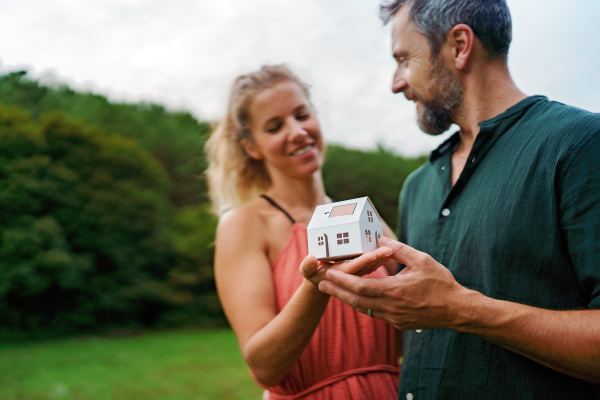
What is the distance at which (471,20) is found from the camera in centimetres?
246

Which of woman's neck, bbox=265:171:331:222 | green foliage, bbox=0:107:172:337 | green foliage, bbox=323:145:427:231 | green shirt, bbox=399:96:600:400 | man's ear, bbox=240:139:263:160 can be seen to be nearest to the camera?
green shirt, bbox=399:96:600:400

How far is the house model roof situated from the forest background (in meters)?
2.06

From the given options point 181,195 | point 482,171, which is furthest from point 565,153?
point 181,195

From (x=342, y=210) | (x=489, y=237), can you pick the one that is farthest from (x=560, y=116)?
(x=342, y=210)

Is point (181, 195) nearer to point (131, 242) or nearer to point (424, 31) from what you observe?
point (131, 242)

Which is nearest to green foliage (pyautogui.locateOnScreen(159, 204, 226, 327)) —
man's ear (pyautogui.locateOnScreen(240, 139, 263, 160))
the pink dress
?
man's ear (pyautogui.locateOnScreen(240, 139, 263, 160))

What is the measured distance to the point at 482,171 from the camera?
2322 millimetres

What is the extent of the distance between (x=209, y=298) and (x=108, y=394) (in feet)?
32.0

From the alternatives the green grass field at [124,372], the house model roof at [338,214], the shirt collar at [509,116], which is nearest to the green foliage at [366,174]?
the green grass field at [124,372]

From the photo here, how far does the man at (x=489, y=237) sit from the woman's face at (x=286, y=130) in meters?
0.67

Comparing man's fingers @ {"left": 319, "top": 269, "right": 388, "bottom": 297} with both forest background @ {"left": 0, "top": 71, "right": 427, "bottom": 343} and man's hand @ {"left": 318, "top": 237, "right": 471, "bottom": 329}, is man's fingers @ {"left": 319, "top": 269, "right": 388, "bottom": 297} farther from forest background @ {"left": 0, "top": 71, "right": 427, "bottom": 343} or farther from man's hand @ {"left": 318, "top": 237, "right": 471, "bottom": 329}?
forest background @ {"left": 0, "top": 71, "right": 427, "bottom": 343}

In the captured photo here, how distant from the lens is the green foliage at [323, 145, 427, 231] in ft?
79.9

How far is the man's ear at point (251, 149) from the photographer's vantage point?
3.29 metres

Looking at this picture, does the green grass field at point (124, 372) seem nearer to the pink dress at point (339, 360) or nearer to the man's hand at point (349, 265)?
the pink dress at point (339, 360)
